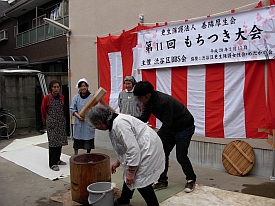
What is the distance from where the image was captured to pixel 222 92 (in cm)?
495

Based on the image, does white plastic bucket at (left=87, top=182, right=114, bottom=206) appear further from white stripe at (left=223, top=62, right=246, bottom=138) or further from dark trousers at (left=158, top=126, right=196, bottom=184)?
white stripe at (left=223, top=62, right=246, bottom=138)

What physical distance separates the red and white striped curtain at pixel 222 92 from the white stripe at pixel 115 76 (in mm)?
397

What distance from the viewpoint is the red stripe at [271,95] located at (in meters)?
4.36

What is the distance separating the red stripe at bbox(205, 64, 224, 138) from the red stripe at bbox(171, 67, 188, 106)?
18.5 inches

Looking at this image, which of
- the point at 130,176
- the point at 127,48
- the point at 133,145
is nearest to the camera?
the point at 133,145

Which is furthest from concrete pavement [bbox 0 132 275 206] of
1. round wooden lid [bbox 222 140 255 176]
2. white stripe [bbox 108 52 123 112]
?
white stripe [bbox 108 52 123 112]

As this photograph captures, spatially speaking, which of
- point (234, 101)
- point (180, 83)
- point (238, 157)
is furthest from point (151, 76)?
point (238, 157)

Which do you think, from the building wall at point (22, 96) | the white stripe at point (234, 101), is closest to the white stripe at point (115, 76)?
the white stripe at point (234, 101)

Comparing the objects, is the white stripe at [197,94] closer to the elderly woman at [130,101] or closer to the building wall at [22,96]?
the elderly woman at [130,101]

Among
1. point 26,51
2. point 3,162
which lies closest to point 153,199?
point 3,162

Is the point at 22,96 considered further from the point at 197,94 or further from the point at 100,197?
the point at 100,197

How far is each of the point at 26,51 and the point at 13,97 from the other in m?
7.72

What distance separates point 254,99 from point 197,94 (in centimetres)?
105

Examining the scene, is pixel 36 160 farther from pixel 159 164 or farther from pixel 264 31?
pixel 264 31
